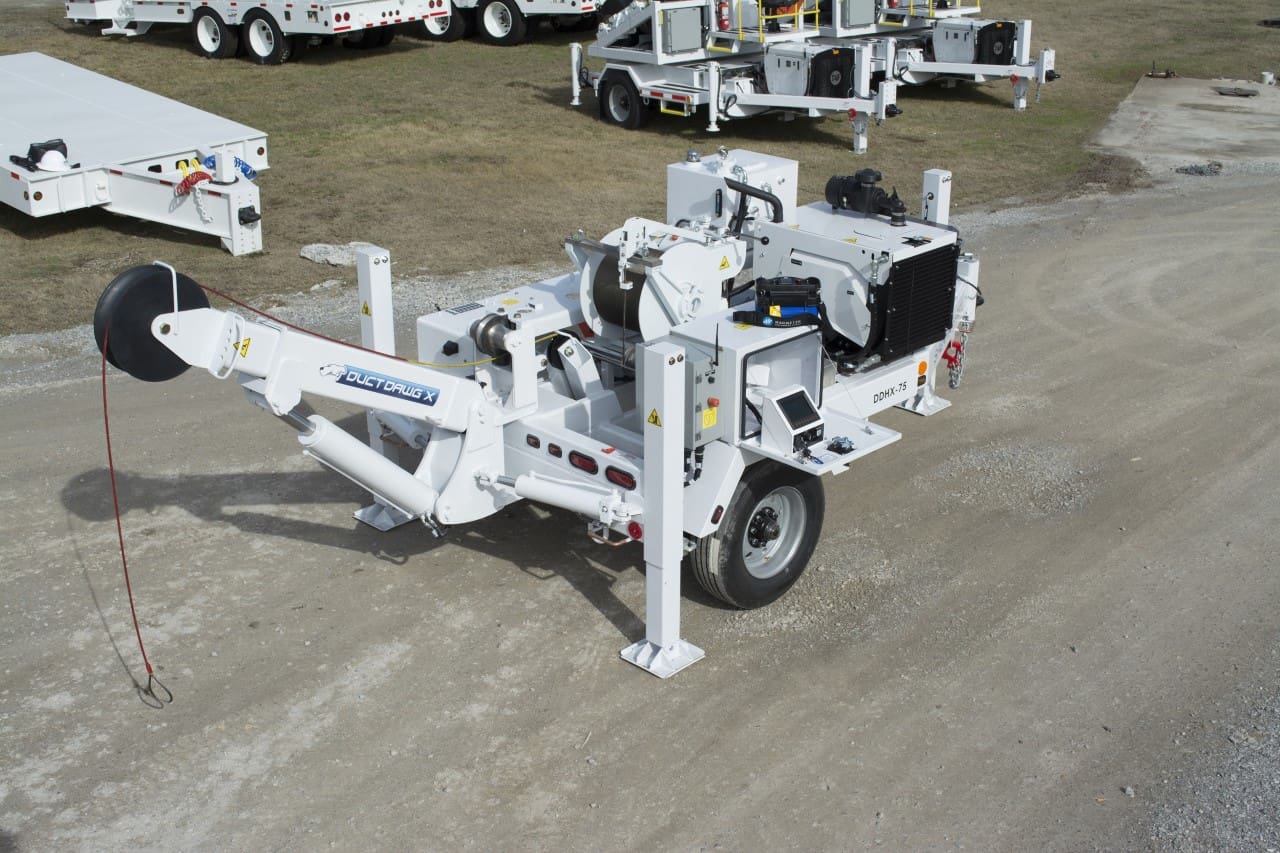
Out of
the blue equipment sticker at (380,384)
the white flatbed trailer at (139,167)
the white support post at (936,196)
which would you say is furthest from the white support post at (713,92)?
the blue equipment sticker at (380,384)

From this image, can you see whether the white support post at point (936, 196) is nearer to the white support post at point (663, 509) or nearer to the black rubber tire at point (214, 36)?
the white support post at point (663, 509)

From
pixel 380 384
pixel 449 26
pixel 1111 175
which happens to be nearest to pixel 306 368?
pixel 380 384

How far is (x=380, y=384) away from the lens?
613 centimetres

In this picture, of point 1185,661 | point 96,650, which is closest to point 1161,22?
point 1185,661

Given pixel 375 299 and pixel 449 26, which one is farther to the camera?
pixel 449 26

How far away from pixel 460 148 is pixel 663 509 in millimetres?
12039

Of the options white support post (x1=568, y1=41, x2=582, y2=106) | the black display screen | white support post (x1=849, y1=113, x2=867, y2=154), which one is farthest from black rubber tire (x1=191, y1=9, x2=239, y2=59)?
the black display screen

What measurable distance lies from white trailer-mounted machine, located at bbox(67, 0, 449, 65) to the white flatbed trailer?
22.7 ft

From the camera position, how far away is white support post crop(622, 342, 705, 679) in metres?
5.80

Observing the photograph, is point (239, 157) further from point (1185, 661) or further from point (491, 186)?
point (1185, 661)

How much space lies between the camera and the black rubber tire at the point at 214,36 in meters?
21.8

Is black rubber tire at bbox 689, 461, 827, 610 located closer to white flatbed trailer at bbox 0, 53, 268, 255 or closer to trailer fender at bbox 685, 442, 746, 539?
trailer fender at bbox 685, 442, 746, 539

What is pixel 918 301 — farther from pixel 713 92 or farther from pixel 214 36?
pixel 214 36

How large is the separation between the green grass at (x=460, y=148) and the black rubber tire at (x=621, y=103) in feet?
0.77
